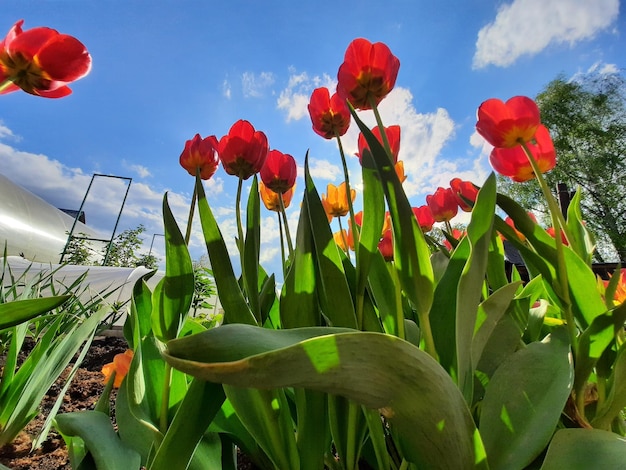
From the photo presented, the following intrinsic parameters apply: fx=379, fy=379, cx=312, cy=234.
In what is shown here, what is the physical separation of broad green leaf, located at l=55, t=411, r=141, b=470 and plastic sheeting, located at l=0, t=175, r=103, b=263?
6475 millimetres

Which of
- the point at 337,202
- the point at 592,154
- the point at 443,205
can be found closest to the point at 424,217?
the point at 443,205

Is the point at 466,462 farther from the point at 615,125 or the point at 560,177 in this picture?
the point at 615,125

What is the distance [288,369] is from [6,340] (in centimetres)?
113

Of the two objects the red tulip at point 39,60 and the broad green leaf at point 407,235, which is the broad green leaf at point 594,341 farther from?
the red tulip at point 39,60

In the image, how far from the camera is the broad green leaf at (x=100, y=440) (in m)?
0.33

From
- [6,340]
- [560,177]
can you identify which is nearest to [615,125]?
[560,177]

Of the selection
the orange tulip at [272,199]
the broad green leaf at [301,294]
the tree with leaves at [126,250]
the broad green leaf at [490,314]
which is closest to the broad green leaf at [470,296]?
the broad green leaf at [490,314]

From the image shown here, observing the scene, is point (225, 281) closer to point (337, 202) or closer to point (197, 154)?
point (197, 154)

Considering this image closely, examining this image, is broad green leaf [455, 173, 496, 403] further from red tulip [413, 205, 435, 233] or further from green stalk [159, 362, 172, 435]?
red tulip [413, 205, 435, 233]

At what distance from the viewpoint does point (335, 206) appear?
76 cm

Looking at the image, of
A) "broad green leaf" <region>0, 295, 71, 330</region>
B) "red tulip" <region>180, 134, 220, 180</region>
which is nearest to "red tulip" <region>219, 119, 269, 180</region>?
"red tulip" <region>180, 134, 220, 180</region>

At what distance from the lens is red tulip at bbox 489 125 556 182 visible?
54 centimetres

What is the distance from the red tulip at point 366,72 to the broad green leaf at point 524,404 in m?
0.33

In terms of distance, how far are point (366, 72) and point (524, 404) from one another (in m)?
0.40
